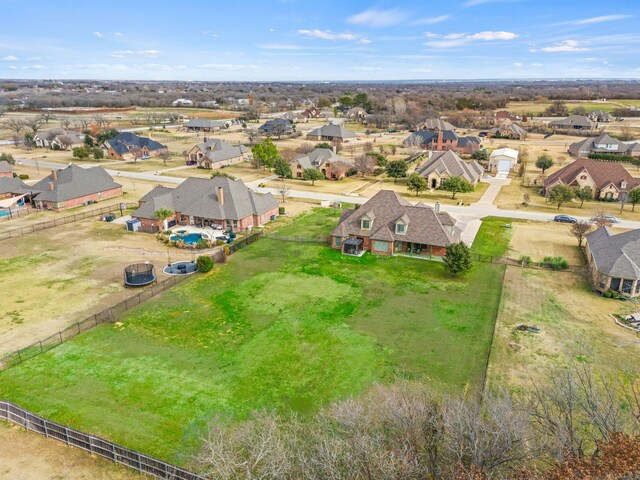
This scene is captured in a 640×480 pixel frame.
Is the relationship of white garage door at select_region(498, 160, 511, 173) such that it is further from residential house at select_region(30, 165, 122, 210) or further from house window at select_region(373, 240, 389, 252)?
residential house at select_region(30, 165, 122, 210)

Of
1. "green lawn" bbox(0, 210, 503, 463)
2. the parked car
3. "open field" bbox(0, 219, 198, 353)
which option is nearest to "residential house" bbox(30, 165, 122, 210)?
"open field" bbox(0, 219, 198, 353)

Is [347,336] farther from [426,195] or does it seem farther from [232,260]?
[426,195]

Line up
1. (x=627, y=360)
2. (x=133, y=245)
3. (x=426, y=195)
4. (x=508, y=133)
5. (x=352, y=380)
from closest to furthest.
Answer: (x=352, y=380) < (x=627, y=360) < (x=133, y=245) < (x=426, y=195) < (x=508, y=133)

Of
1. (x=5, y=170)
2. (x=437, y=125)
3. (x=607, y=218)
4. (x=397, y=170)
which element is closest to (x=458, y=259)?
(x=607, y=218)

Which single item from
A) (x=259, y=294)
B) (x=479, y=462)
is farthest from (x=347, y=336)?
(x=479, y=462)

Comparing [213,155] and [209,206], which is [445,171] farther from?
[213,155]
